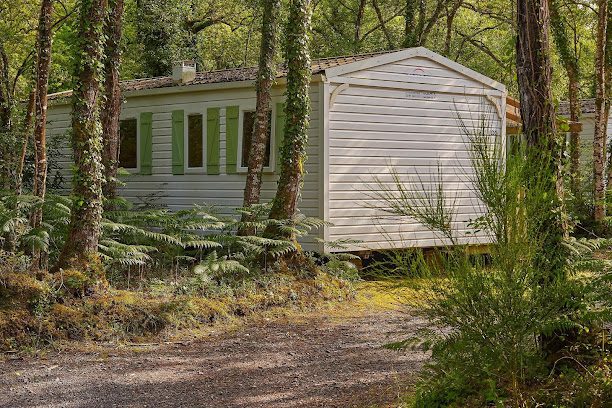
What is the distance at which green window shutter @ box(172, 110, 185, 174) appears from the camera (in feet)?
47.9

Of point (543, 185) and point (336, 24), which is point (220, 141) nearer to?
point (543, 185)

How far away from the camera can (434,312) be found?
4.78 m

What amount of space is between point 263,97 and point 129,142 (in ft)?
14.6

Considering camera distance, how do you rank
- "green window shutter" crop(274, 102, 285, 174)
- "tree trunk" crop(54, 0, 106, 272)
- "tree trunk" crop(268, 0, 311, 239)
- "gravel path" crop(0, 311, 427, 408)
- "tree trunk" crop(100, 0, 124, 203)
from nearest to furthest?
"gravel path" crop(0, 311, 427, 408), "tree trunk" crop(54, 0, 106, 272), "tree trunk" crop(268, 0, 311, 239), "tree trunk" crop(100, 0, 124, 203), "green window shutter" crop(274, 102, 285, 174)

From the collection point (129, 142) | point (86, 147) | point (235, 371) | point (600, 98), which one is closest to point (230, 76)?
point (129, 142)

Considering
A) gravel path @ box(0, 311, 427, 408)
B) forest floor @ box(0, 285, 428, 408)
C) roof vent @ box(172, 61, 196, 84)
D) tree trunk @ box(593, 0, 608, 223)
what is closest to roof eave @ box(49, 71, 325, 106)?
roof vent @ box(172, 61, 196, 84)

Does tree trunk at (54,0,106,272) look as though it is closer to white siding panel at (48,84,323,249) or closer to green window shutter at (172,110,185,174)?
white siding panel at (48,84,323,249)

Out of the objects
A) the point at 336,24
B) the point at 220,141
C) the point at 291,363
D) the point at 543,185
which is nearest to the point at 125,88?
the point at 220,141

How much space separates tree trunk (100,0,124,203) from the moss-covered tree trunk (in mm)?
7095

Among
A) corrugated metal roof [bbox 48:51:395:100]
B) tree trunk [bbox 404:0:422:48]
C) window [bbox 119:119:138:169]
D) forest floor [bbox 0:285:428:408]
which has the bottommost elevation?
forest floor [bbox 0:285:428:408]

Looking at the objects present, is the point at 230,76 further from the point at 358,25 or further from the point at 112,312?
the point at 358,25

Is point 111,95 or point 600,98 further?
point 600,98

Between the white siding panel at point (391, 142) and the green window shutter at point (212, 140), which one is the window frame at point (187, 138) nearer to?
the green window shutter at point (212, 140)

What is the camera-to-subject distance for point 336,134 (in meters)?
12.6
